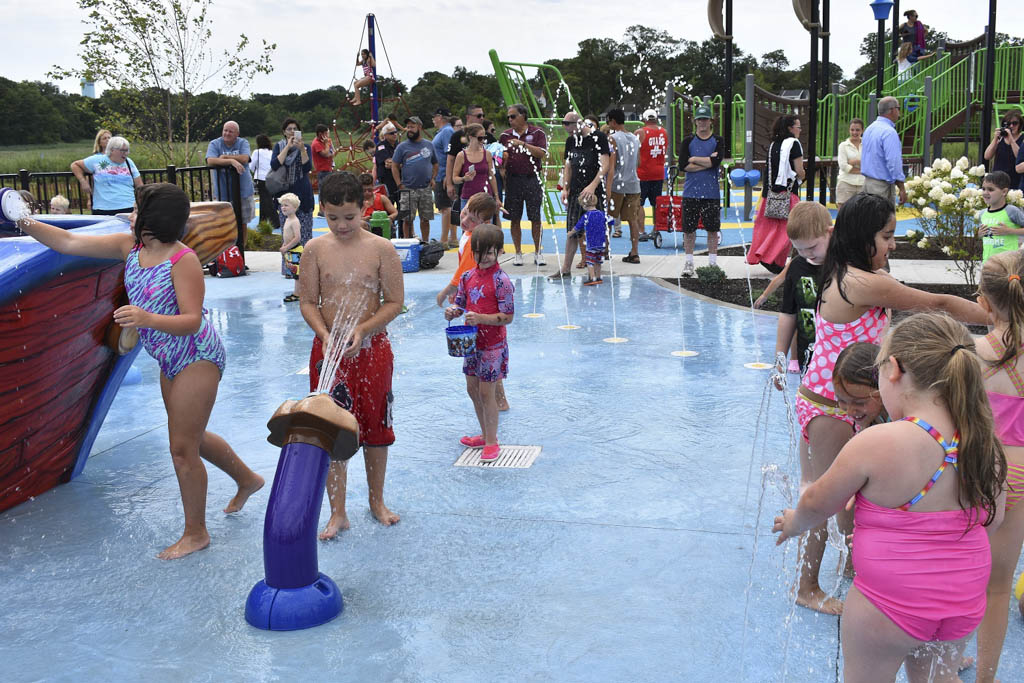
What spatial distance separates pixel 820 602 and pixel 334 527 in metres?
2.12

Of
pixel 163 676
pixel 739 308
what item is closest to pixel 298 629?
pixel 163 676

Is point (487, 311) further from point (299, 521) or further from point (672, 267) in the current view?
point (672, 267)

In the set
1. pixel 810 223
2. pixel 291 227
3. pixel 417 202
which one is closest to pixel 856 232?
pixel 810 223

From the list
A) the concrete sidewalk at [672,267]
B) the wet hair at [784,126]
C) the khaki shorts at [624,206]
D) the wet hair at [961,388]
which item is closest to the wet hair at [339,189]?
the wet hair at [961,388]

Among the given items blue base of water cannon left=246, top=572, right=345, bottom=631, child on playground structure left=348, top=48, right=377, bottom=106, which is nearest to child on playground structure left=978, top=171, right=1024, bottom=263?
blue base of water cannon left=246, top=572, right=345, bottom=631

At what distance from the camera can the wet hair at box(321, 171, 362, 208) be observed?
4.22 m

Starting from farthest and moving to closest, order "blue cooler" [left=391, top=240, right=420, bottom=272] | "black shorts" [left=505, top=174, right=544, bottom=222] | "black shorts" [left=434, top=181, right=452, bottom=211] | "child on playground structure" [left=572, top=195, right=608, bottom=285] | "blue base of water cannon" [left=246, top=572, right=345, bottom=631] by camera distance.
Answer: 1. "black shorts" [left=434, top=181, right=452, bottom=211]
2. "blue cooler" [left=391, top=240, right=420, bottom=272]
3. "black shorts" [left=505, top=174, right=544, bottom=222]
4. "child on playground structure" [left=572, top=195, right=608, bottom=285]
5. "blue base of water cannon" [left=246, top=572, right=345, bottom=631]

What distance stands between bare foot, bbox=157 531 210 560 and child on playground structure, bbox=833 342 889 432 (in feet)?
9.28

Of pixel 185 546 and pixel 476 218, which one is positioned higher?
pixel 476 218

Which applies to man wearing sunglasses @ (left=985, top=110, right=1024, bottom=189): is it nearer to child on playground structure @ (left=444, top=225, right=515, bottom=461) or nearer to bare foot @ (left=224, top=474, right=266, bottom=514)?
child on playground structure @ (left=444, top=225, right=515, bottom=461)

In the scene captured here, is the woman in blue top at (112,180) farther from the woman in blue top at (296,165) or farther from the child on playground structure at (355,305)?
the child on playground structure at (355,305)

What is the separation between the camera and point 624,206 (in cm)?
1278

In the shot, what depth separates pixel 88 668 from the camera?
3396mm

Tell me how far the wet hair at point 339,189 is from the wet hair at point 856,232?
6.65ft
